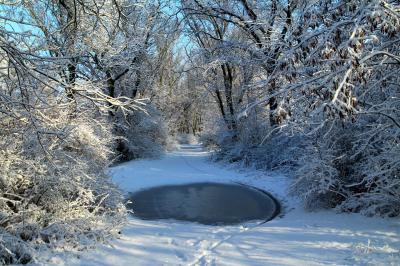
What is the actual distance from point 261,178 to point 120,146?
9157 mm

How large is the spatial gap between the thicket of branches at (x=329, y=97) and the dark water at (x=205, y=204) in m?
1.30

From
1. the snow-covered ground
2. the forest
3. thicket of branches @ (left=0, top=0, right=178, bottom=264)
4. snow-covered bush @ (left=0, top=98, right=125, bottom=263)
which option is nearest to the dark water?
the snow-covered ground

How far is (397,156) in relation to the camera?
7.17 m

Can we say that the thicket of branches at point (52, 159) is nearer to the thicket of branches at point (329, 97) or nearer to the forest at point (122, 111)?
the forest at point (122, 111)

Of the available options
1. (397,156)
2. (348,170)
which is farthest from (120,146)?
(397,156)

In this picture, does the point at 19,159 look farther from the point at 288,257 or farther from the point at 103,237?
the point at 288,257

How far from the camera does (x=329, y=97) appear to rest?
166 inches

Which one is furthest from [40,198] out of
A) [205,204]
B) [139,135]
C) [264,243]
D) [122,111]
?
[139,135]

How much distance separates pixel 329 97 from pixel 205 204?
7571mm

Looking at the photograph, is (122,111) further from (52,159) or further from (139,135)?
(139,135)

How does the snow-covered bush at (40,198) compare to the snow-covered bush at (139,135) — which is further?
the snow-covered bush at (139,135)

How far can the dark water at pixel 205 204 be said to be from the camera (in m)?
9.66

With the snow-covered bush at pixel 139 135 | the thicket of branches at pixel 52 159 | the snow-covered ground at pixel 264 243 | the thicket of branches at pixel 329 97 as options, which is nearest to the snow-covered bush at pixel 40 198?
the thicket of branches at pixel 52 159

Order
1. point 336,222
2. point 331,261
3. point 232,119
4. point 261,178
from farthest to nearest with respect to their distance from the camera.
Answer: point 232,119 < point 261,178 < point 336,222 < point 331,261
